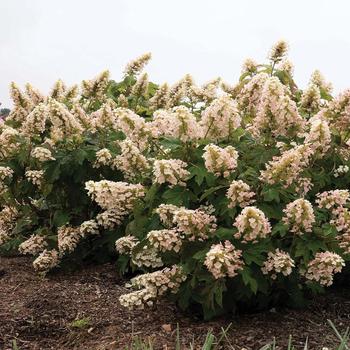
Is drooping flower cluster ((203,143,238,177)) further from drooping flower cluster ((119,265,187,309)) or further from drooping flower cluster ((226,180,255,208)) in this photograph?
drooping flower cluster ((119,265,187,309))

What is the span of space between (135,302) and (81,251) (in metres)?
1.91

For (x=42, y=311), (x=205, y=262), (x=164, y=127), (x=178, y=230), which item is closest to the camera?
(x=205, y=262)

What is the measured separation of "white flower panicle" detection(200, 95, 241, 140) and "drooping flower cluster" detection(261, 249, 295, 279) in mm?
983

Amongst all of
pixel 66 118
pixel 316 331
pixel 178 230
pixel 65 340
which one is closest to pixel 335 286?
pixel 316 331

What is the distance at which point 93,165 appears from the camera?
5926 mm

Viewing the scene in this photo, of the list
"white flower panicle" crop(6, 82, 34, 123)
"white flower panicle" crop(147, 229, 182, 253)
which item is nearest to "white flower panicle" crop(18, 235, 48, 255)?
"white flower panicle" crop(6, 82, 34, 123)

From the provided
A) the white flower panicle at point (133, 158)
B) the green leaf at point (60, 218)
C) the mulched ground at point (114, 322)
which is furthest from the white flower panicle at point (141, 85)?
the white flower panicle at point (133, 158)

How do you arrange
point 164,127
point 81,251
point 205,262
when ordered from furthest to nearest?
point 81,251 < point 164,127 < point 205,262

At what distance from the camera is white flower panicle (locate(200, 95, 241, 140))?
454 cm

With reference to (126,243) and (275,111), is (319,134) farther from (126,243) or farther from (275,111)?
(126,243)

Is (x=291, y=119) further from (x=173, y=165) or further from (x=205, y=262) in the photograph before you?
(x=205, y=262)

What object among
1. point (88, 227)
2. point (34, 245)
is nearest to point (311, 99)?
point (88, 227)

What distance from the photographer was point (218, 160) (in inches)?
167

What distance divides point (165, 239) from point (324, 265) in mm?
1078
